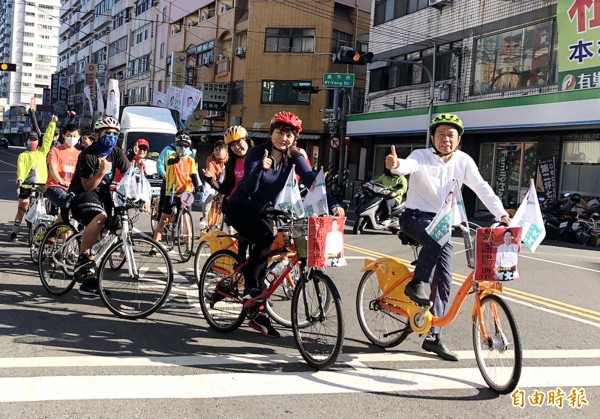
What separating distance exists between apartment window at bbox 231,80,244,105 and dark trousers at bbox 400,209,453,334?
34.7m

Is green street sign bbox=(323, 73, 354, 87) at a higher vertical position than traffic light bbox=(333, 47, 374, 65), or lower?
higher

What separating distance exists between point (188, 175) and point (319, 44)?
91.3 ft

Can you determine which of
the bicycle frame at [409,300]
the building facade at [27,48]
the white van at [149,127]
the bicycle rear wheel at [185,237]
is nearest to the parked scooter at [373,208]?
the bicycle rear wheel at [185,237]

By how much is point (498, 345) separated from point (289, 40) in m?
Result: 34.3

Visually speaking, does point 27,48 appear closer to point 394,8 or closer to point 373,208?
point 394,8

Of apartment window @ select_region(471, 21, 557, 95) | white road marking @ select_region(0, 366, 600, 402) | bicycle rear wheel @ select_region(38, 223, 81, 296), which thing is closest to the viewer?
white road marking @ select_region(0, 366, 600, 402)

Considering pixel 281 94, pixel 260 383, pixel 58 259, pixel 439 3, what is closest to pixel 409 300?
pixel 260 383

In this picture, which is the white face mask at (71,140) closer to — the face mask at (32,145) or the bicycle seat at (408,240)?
the face mask at (32,145)

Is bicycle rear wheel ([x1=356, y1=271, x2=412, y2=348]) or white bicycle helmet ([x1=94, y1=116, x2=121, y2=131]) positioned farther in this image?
white bicycle helmet ([x1=94, y1=116, x2=121, y2=131])

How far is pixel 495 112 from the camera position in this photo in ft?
66.9

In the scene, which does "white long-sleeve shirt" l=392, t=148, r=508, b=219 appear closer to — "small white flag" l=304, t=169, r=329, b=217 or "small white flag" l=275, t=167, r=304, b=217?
"small white flag" l=304, t=169, r=329, b=217

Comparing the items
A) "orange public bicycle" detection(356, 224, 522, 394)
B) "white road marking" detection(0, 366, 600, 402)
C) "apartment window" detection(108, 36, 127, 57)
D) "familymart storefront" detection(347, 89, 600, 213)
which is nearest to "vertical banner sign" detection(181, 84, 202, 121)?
"familymart storefront" detection(347, 89, 600, 213)

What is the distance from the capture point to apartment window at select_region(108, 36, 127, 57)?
211 ft

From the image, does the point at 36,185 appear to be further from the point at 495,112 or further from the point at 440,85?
the point at 440,85
